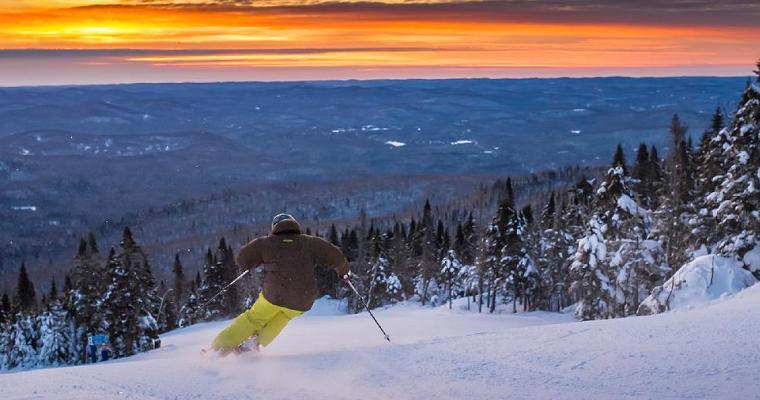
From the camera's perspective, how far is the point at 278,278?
7836 millimetres

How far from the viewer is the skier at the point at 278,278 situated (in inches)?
307

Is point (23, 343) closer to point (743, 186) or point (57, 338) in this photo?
point (57, 338)

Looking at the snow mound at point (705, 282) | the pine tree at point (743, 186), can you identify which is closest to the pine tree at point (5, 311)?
the pine tree at point (743, 186)

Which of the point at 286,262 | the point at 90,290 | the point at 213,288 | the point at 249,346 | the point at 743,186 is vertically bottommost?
the point at 213,288

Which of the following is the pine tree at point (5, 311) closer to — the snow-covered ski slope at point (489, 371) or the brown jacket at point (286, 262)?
the brown jacket at point (286, 262)

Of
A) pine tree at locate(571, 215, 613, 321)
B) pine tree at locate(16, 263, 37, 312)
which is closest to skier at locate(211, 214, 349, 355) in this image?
pine tree at locate(571, 215, 613, 321)

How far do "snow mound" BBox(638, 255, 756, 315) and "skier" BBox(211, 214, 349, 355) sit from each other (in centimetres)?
659

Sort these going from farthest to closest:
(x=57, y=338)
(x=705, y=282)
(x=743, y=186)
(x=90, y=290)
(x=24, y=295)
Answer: (x=24, y=295), (x=57, y=338), (x=90, y=290), (x=743, y=186), (x=705, y=282)

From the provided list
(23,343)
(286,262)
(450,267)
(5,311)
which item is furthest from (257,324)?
(5,311)

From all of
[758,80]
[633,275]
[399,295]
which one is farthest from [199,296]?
[758,80]

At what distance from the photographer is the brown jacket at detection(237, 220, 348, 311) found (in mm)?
7820

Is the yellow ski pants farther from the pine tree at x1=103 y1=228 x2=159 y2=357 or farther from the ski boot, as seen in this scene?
the pine tree at x1=103 y1=228 x2=159 y2=357

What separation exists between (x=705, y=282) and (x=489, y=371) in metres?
7.11

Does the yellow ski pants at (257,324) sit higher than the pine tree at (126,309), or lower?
higher
